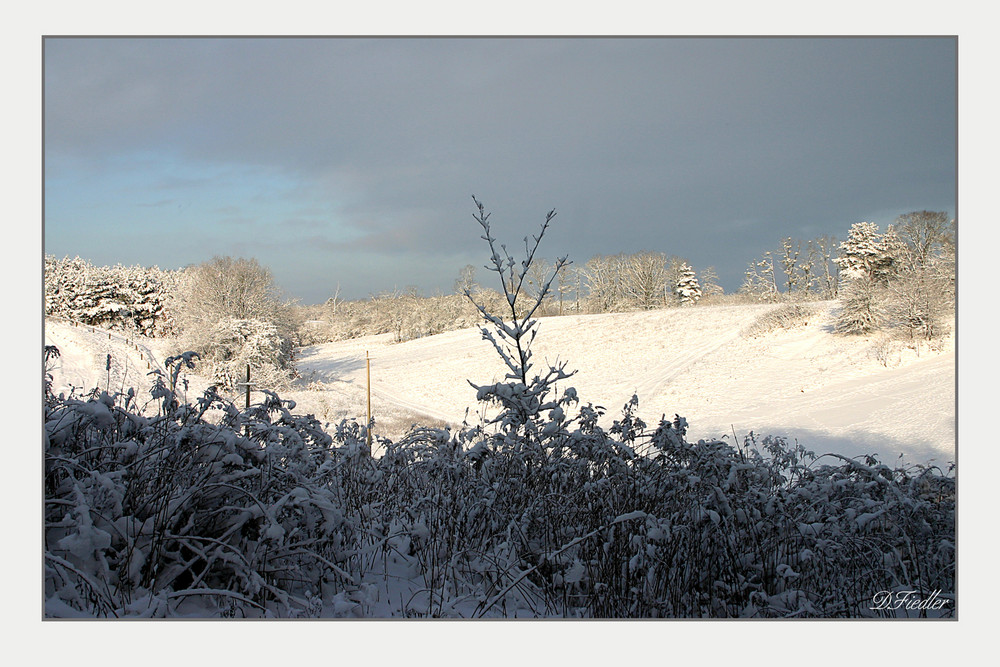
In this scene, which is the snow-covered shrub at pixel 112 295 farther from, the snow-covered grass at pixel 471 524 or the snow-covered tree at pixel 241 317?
the snow-covered tree at pixel 241 317

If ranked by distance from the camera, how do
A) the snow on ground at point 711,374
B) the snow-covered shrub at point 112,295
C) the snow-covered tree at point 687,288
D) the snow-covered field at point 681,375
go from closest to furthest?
the snow-covered shrub at point 112,295
the snow-covered field at point 681,375
the snow on ground at point 711,374
the snow-covered tree at point 687,288

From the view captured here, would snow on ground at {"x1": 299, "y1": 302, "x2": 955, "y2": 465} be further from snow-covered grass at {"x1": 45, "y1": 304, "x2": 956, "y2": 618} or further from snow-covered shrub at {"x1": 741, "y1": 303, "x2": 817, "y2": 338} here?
snow-covered grass at {"x1": 45, "y1": 304, "x2": 956, "y2": 618}

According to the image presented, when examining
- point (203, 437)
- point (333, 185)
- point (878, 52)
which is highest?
point (878, 52)

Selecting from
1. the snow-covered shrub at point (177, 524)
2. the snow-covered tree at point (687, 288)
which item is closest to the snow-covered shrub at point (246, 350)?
the snow-covered shrub at point (177, 524)

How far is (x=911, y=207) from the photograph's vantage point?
15.3 ft

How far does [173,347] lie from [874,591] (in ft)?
21.7

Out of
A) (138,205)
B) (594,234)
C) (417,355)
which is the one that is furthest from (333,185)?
(417,355)

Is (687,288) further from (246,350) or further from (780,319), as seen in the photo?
(246,350)

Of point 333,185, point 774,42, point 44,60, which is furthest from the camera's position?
point 333,185

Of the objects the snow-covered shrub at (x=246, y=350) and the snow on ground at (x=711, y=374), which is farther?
the snow-covered shrub at (x=246, y=350)

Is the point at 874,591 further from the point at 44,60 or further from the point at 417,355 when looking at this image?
the point at 417,355
